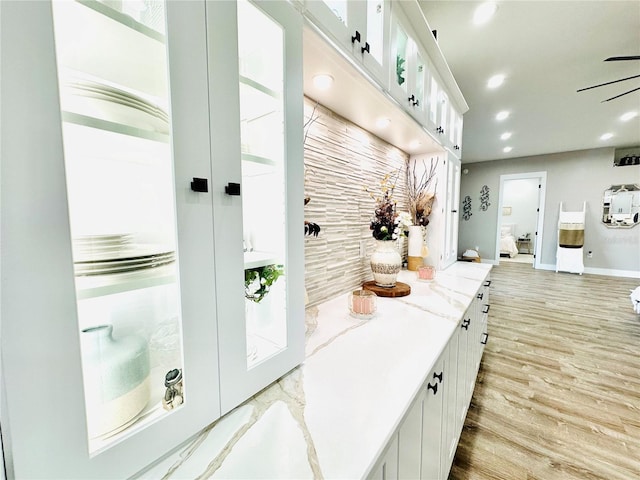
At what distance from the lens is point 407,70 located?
52.9 inches

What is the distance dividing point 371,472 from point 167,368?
0.44m

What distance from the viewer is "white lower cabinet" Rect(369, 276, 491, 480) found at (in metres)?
0.62

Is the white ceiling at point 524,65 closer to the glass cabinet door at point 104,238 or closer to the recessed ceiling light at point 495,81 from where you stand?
the recessed ceiling light at point 495,81

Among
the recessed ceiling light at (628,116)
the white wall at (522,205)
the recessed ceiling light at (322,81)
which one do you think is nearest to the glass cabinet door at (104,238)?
the recessed ceiling light at (322,81)

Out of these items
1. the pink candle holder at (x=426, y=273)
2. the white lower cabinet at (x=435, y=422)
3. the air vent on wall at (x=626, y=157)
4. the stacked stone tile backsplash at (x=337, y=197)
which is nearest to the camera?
the white lower cabinet at (x=435, y=422)

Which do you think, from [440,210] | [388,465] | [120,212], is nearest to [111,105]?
[120,212]

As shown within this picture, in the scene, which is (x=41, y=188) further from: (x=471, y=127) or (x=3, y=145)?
(x=471, y=127)

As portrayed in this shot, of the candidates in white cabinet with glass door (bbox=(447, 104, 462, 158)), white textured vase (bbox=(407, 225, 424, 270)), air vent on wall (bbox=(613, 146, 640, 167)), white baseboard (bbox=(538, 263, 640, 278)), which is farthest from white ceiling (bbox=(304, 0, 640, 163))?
white baseboard (bbox=(538, 263, 640, 278))

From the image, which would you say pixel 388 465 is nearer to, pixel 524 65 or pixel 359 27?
pixel 359 27

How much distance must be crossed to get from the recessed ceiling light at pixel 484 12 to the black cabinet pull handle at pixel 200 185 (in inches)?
88.4

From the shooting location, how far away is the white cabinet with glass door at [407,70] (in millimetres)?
1186

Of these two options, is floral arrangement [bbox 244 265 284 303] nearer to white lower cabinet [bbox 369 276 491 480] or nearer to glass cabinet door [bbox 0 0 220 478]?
glass cabinet door [bbox 0 0 220 478]

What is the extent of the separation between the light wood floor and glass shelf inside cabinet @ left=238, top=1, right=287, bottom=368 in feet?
4.47

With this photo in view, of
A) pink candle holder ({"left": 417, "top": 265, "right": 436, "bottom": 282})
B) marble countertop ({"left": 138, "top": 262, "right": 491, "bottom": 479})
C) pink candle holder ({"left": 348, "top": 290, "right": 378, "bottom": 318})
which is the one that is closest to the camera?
marble countertop ({"left": 138, "top": 262, "right": 491, "bottom": 479})
